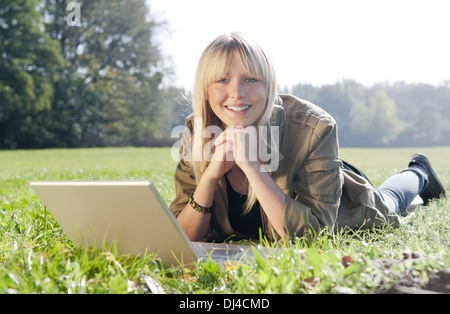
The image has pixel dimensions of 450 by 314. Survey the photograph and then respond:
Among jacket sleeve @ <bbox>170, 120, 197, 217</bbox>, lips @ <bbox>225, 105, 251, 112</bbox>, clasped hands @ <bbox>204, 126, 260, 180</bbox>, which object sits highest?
lips @ <bbox>225, 105, 251, 112</bbox>

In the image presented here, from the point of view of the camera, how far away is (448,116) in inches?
1786

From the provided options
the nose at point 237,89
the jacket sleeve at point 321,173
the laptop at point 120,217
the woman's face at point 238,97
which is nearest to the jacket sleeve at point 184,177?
the woman's face at point 238,97

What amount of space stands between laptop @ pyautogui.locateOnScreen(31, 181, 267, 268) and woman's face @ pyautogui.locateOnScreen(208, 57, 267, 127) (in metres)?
0.85

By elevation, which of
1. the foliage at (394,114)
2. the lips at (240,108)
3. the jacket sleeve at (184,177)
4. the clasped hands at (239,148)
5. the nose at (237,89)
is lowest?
the foliage at (394,114)

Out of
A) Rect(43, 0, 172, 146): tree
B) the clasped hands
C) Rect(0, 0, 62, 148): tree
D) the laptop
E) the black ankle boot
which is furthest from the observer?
Rect(43, 0, 172, 146): tree

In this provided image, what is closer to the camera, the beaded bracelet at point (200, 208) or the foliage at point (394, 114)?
the beaded bracelet at point (200, 208)

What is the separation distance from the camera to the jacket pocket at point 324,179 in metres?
2.52

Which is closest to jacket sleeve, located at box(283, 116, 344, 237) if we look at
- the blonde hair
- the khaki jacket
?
the khaki jacket

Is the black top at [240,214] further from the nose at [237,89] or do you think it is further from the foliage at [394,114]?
the foliage at [394,114]

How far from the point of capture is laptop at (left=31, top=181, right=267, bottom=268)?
1.68m

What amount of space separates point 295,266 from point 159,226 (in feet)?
1.81

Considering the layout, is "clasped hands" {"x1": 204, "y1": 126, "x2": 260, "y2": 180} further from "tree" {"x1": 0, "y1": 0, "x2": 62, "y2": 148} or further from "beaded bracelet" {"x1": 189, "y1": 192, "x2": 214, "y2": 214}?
"tree" {"x1": 0, "y1": 0, "x2": 62, "y2": 148}
